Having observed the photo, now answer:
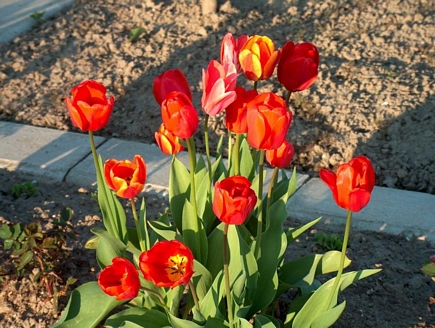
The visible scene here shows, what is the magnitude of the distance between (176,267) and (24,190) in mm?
1900

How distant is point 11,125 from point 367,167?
286 cm

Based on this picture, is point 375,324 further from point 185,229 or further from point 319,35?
point 319,35

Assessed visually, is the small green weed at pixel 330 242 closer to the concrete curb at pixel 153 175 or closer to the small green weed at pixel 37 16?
the concrete curb at pixel 153 175

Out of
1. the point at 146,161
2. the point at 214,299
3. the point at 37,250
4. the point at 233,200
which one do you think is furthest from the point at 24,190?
the point at 233,200

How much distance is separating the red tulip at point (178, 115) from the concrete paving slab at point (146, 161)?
1.63 m

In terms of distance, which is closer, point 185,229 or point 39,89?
point 185,229

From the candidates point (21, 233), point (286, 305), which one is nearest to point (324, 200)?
point (286, 305)

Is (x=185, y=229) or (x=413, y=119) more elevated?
(x=185, y=229)

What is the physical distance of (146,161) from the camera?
3891 millimetres

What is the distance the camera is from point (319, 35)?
5039 millimetres

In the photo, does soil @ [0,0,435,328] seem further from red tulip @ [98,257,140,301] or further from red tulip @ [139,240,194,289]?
red tulip @ [139,240,194,289]

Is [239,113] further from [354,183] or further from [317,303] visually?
[317,303]

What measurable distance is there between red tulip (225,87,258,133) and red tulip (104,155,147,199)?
0.31m

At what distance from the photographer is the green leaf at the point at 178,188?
255 centimetres
